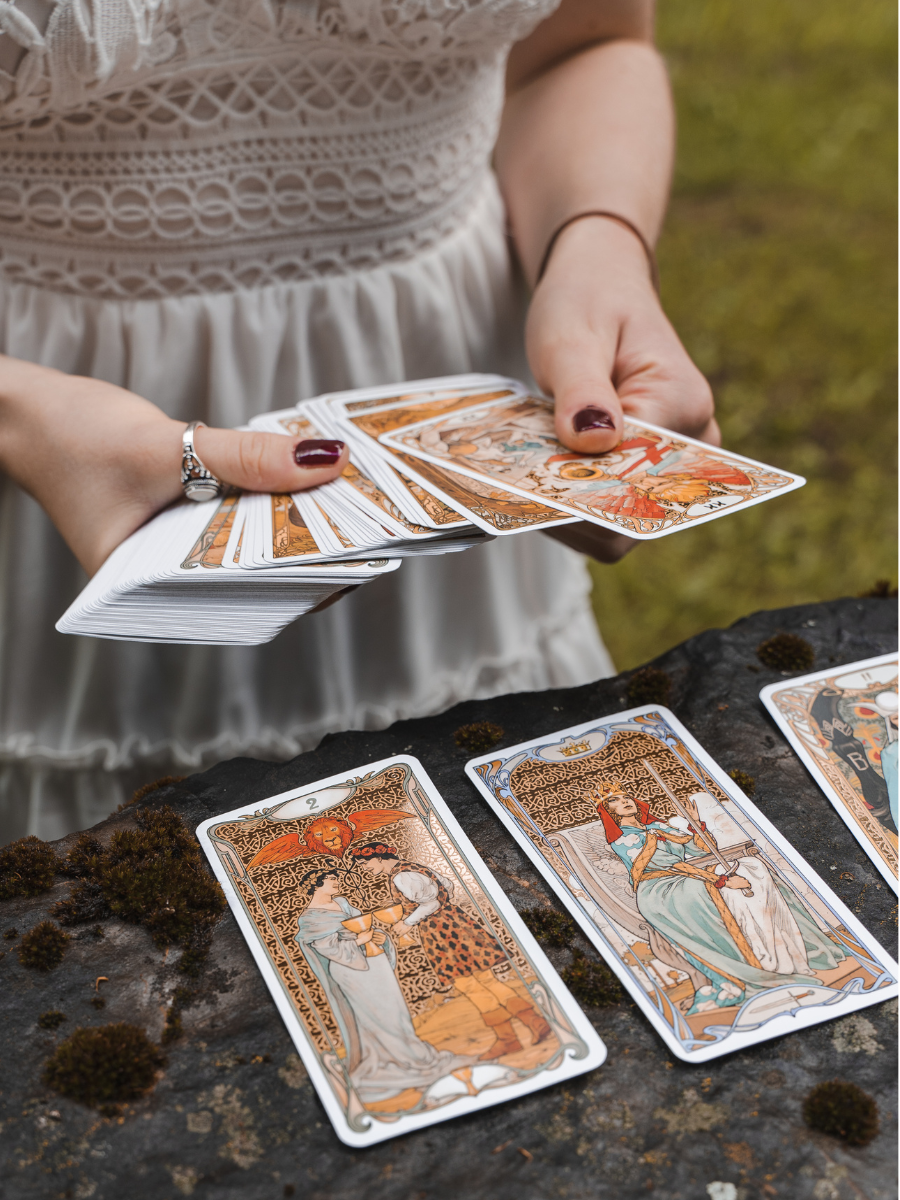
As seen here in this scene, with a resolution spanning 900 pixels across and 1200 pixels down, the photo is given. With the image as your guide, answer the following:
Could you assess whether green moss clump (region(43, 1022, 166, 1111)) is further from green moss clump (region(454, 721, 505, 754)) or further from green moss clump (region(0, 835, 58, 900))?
green moss clump (region(454, 721, 505, 754))

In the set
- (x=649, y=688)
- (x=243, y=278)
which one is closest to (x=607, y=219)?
(x=243, y=278)

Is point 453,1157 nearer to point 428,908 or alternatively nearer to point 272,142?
point 428,908

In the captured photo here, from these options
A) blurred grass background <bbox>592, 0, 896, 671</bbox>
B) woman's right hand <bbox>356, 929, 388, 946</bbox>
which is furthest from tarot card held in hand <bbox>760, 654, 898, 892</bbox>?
blurred grass background <bbox>592, 0, 896, 671</bbox>

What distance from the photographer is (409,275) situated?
1696 millimetres

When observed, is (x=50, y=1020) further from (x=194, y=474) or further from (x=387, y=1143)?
(x=194, y=474)

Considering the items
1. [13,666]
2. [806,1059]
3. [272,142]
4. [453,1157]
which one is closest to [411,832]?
[453,1157]

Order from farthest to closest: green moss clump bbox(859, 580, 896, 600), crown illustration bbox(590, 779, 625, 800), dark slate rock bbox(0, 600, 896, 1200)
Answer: green moss clump bbox(859, 580, 896, 600) < crown illustration bbox(590, 779, 625, 800) < dark slate rock bbox(0, 600, 896, 1200)

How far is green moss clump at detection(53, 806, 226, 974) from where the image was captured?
103 centimetres

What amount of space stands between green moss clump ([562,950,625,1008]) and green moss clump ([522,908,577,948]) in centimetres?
3

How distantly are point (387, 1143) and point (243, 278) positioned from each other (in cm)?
129

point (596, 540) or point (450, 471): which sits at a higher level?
point (450, 471)

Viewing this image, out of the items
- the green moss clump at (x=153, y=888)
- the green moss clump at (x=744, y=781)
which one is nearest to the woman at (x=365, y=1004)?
the green moss clump at (x=153, y=888)

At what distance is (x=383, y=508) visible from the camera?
129 cm

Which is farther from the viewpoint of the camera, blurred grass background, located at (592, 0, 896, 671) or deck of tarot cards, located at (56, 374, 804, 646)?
blurred grass background, located at (592, 0, 896, 671)
